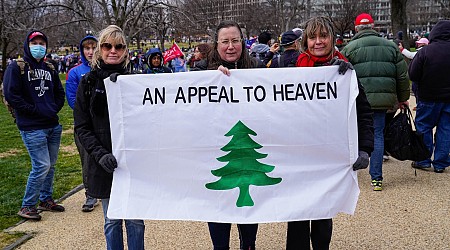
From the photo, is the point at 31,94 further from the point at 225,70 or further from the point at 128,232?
the point at 225,70

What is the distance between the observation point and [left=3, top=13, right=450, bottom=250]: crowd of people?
3.46 m

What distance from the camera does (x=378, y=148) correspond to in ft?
20.1

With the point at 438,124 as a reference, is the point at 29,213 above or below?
below

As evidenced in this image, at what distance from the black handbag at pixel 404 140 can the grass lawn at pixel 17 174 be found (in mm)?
4227

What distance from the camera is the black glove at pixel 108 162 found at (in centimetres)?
338

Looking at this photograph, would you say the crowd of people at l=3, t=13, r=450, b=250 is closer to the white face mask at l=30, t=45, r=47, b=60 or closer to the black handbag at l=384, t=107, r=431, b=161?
the white face mask at l=30, t=45, r=47, b=60

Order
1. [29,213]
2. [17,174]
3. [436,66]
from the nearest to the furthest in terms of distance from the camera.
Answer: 1. [29,213]
2. [436,66]
3. [17,174]

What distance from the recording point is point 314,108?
341 centimetres

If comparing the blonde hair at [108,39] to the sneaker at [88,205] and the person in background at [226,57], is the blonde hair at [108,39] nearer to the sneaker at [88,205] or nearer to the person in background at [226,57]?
the person in background at [226,57]

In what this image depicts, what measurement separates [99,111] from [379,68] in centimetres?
363

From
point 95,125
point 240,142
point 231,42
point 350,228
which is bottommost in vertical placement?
point 350,228

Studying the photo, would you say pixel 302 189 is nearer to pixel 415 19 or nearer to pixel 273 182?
pixel 273 182

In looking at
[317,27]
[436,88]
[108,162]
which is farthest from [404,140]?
[108,162]

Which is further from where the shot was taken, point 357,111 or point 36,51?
point 36,51
